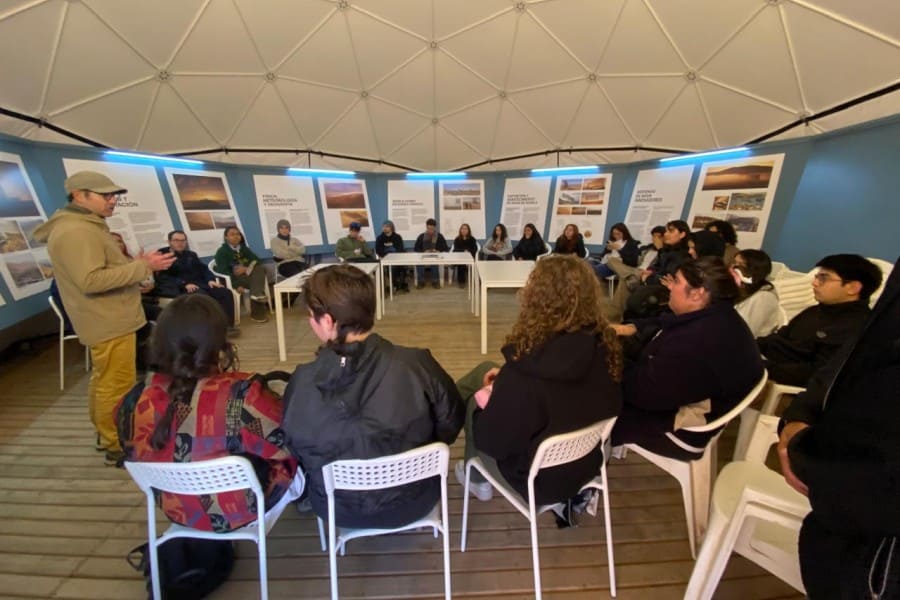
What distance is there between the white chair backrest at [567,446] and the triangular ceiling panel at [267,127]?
5.84 meters

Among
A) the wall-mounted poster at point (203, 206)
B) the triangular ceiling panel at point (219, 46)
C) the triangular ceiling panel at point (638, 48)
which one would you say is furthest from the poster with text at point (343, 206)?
the triangular ceiling panel at point (638, 48)

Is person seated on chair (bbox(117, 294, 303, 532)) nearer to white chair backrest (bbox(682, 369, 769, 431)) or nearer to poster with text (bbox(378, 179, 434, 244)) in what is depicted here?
white chair backrest (bbox(682, 369, 769, 431))

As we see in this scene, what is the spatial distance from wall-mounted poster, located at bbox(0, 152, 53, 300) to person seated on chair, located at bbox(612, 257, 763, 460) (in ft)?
16.1

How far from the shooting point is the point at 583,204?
729 centimetres

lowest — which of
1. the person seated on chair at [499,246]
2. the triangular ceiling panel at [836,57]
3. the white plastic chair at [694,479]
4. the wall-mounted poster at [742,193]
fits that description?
the white plastic chair at [694,479]

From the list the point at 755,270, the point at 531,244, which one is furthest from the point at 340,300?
the point at 531,244

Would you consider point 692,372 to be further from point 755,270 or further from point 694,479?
point 755,270

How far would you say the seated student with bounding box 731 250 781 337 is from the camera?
97.9 inches

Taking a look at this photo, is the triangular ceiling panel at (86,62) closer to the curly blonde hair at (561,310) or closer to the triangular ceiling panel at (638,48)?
the curly blonde hair at (561,310)

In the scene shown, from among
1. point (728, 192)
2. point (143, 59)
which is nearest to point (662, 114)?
point (728, 192)

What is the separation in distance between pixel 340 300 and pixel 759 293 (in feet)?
9.03

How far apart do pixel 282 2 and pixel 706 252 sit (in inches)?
188

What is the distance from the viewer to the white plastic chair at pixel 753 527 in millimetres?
1120

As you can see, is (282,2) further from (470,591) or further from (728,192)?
(728,192)
